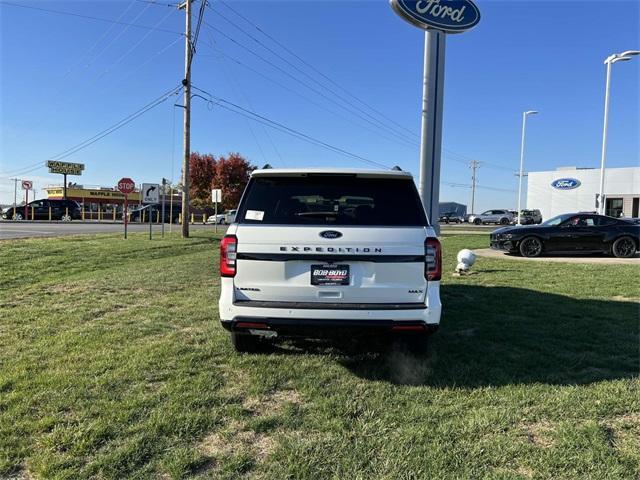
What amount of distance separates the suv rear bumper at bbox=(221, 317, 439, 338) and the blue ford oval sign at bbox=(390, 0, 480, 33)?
13.7 m

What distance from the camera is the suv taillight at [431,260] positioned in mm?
4141

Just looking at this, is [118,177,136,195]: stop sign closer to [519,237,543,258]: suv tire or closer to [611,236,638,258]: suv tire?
[519,237,543,258]: suv tire

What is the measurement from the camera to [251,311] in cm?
420

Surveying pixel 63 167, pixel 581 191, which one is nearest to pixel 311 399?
pixel 581 191

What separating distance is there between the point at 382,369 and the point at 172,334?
2.47 metres

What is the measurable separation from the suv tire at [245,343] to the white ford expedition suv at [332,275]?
0.59 metres

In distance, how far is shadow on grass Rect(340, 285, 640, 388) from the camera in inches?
175

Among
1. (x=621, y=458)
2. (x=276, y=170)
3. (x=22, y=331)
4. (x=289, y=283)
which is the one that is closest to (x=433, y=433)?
(x=621, y=458)

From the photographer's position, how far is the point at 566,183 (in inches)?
1986

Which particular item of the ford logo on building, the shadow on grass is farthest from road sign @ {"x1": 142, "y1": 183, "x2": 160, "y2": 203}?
the ford logo on building

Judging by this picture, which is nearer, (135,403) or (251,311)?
(135,403)

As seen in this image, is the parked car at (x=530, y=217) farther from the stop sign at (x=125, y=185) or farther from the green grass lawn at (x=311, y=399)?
the green grass lawn at (x=311, y=399)

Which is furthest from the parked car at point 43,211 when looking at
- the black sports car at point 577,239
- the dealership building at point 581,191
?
the dealership building at point 581,191

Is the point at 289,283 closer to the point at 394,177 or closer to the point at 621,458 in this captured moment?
the point at 394,177
